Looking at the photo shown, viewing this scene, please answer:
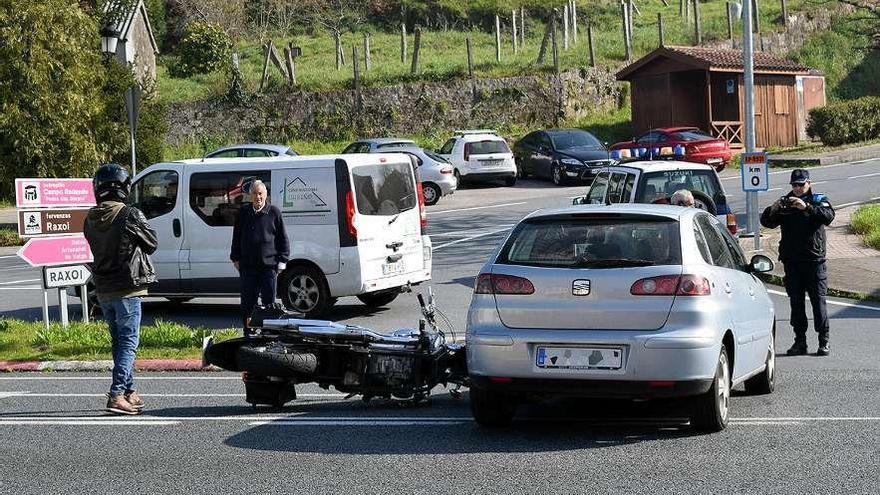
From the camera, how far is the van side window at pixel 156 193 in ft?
55.3

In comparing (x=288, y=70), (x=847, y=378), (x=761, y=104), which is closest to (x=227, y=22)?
(x=288, y=70)

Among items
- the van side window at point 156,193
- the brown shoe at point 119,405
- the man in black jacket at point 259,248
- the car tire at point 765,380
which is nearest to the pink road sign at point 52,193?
the van side window at point 156,193

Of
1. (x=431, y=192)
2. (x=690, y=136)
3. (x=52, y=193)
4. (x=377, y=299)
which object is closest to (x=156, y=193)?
(x=52, y=193)

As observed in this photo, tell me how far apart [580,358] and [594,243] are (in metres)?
0.82

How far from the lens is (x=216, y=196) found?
1658cm

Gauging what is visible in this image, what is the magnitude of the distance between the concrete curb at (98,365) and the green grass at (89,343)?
0.24 m

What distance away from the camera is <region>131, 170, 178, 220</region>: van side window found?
55.3 ft

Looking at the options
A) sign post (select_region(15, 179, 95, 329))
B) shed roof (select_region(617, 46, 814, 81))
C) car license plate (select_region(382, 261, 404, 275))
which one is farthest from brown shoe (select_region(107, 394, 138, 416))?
shed roof (select_region(617, 46, 814, 81))

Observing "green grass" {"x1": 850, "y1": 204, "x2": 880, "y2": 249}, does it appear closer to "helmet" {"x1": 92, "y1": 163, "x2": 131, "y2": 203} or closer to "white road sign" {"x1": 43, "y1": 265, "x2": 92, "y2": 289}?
"white road sign" {"x1": 43, "y1": 265, "x2": 92, "y2": 289}

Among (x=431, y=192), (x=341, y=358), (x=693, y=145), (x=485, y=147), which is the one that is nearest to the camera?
(x=341, y=358)

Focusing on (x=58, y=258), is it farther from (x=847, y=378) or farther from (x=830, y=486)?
(x=830, y=486)

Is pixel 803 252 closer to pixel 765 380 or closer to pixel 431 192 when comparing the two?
pixel 765 380

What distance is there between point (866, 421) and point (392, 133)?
36.7 m

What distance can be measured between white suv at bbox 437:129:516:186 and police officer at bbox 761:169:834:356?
78.9ft
